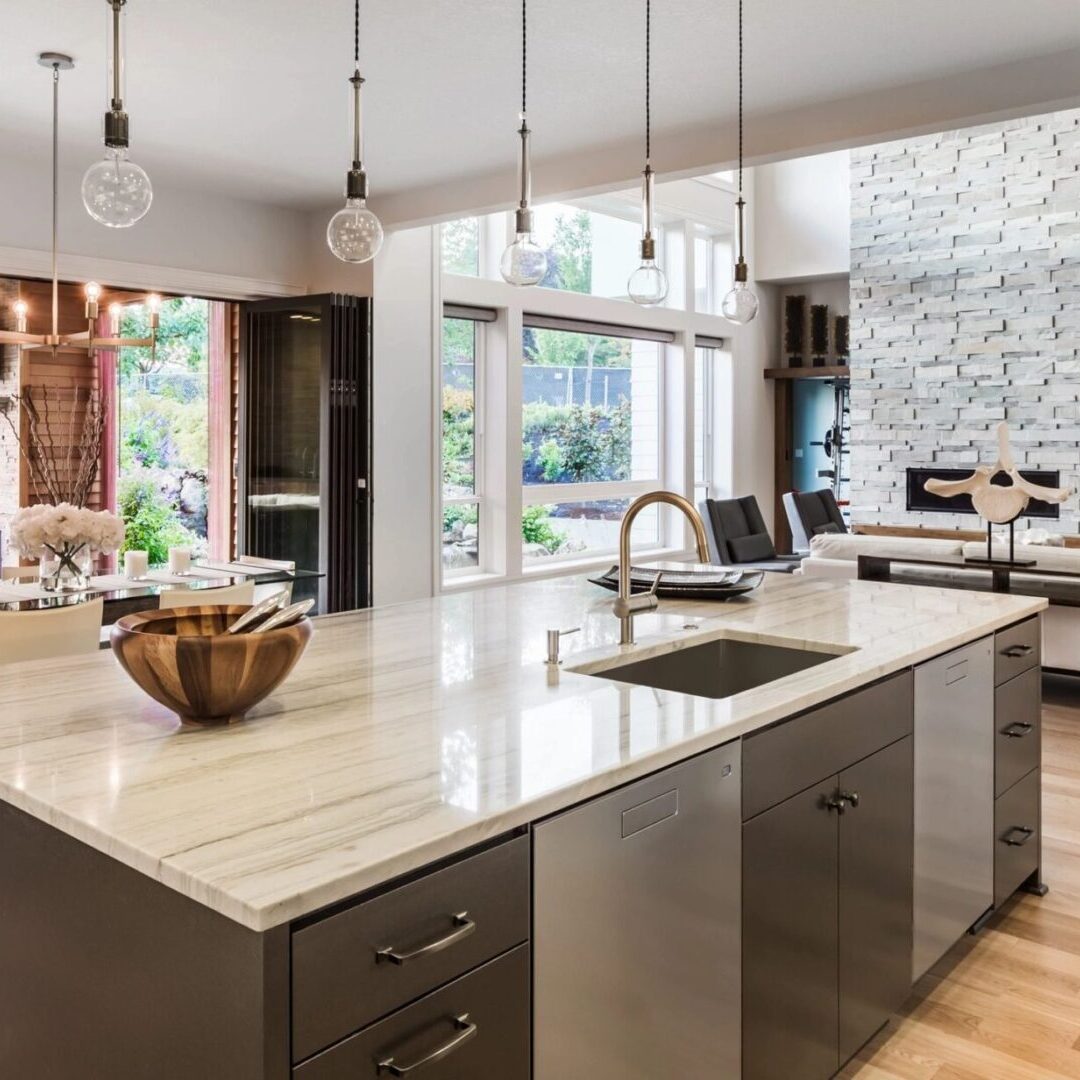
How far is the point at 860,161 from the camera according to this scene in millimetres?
8977

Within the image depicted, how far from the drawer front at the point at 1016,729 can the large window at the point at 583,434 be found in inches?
192

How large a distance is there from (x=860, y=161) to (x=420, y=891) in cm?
900

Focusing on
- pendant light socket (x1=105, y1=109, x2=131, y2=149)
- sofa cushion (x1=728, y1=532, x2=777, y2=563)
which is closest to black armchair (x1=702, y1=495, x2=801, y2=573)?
sofa cushion (x1=728, y1=532, x2=777, y2=563)

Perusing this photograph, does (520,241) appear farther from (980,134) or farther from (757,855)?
(980,134)

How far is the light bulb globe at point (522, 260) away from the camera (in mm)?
2590

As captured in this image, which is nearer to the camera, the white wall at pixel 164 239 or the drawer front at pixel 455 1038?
the drawer front at pixel 455 1038

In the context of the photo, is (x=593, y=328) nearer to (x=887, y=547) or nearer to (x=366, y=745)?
(x=887, y=547)

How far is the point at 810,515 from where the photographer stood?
838cm

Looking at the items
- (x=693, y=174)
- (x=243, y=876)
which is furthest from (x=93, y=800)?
(x=693, y=174)

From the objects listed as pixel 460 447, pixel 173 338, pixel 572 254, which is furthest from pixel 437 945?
pixel 173 338

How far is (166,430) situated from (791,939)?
7695mm

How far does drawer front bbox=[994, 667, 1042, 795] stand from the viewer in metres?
2.75

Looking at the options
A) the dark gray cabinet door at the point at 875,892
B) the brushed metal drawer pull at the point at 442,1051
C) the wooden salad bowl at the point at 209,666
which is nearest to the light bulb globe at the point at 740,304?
the dark gray cabinet door at the point at 875,892

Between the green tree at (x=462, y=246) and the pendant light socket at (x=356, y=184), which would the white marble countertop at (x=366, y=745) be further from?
the green tree at (x=462, y=246)
